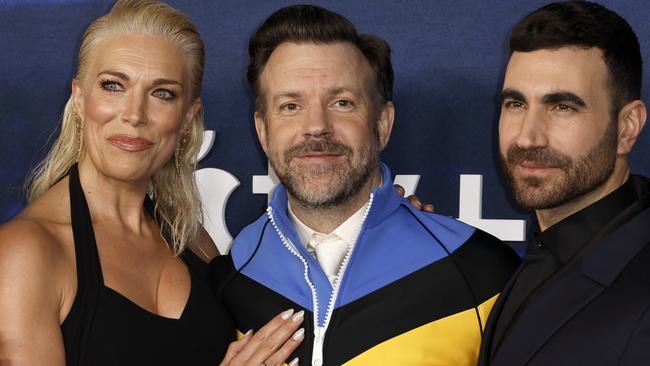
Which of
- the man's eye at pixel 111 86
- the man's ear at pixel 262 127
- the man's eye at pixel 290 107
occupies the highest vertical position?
the man's eye at pixel 111 86

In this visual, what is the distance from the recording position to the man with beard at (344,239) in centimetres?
197

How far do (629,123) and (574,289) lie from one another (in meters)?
0.40

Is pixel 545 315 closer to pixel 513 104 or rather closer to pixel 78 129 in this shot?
pixel 513 104

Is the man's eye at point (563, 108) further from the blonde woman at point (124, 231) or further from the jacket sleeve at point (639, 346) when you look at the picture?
the blonde woman at point (124, 231)

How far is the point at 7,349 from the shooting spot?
1828 mm

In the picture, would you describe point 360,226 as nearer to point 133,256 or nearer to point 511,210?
point 133,256

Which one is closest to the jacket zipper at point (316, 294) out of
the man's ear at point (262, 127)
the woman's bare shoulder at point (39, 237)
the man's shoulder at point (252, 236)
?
the man's shoulder at point (252, 236)

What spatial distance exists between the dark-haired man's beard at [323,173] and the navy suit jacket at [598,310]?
53 centimetres

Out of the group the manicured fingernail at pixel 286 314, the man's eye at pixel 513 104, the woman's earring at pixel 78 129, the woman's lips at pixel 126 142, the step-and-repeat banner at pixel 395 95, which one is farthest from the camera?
the step-and-repeat banner at pixel 395 95

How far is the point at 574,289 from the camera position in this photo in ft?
5.41

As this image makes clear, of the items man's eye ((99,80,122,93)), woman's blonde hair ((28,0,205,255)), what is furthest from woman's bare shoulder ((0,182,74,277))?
man's eye ((99,80,122,93))

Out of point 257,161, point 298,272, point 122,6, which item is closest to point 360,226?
point 298,272

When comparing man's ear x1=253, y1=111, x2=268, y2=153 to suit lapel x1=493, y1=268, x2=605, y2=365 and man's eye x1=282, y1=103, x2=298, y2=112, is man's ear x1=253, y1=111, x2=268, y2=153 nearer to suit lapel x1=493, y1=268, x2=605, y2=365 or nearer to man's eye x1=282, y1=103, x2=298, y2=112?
man's eye x1=282, y1=103, x2=298, y2=112

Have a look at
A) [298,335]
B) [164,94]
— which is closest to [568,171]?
[298,335]
